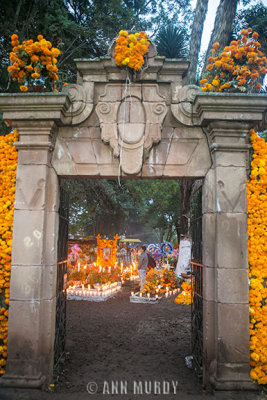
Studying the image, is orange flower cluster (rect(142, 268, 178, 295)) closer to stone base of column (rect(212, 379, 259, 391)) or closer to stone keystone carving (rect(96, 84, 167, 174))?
stone base of column (rect(212, 379, 259, 391))

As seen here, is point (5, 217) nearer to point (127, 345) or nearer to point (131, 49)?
point (131, 49)

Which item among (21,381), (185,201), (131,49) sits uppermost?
(131,49)

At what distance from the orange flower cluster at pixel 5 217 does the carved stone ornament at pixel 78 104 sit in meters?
0.80

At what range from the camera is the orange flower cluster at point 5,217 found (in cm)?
411

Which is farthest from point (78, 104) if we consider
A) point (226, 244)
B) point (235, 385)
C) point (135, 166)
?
point (235, 385)

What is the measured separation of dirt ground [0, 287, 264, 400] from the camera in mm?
3930

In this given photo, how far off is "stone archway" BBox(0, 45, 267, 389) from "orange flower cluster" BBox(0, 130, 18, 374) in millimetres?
187

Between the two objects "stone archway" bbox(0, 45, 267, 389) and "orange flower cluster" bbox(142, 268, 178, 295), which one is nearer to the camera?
"stone archway" bbox(0, 45, 267, 389)

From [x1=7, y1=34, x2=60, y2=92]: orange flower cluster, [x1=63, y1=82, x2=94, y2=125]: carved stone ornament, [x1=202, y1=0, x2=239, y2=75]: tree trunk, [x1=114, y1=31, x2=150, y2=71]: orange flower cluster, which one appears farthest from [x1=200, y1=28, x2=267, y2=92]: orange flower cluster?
[x1=202, y1=0, x2=239, y2=75]: tree trunk

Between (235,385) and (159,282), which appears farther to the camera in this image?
(159,282)

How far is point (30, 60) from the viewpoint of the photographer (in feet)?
13.9

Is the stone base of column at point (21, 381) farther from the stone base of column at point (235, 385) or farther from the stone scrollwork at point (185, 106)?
the stone scrollwork at point (185, 106)

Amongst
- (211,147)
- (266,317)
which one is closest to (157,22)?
(211,147)

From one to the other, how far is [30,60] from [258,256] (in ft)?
13.1
